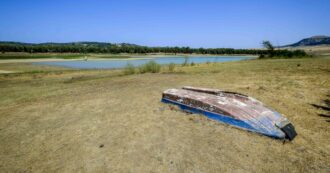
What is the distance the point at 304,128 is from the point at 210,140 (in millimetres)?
1642

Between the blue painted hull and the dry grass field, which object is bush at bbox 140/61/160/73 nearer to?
the dry grass field

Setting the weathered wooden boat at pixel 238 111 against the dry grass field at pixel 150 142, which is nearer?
the dry grass field at pixel 150 142

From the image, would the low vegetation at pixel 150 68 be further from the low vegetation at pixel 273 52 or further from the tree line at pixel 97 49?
the tree line at pixel 97 49

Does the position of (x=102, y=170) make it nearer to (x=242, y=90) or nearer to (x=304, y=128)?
(x=304, y=128)

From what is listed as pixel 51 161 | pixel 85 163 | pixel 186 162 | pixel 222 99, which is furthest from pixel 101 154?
pixel 222 99

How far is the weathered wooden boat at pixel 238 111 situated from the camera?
3.28 meters

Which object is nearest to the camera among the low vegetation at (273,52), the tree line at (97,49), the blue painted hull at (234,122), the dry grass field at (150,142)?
the dry grass field at (150,142)

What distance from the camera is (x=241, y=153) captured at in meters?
2.87

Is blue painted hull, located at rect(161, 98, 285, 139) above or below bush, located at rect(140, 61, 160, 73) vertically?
below

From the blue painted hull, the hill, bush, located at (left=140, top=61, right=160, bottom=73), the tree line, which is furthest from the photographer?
the hill

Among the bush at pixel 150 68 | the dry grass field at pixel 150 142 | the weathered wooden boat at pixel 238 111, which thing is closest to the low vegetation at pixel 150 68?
the bush at pixel 150 68

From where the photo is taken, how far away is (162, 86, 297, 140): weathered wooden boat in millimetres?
3275

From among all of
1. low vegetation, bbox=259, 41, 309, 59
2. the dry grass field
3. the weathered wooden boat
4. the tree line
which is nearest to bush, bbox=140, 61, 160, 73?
the dry grass field

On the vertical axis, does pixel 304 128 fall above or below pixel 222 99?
below
